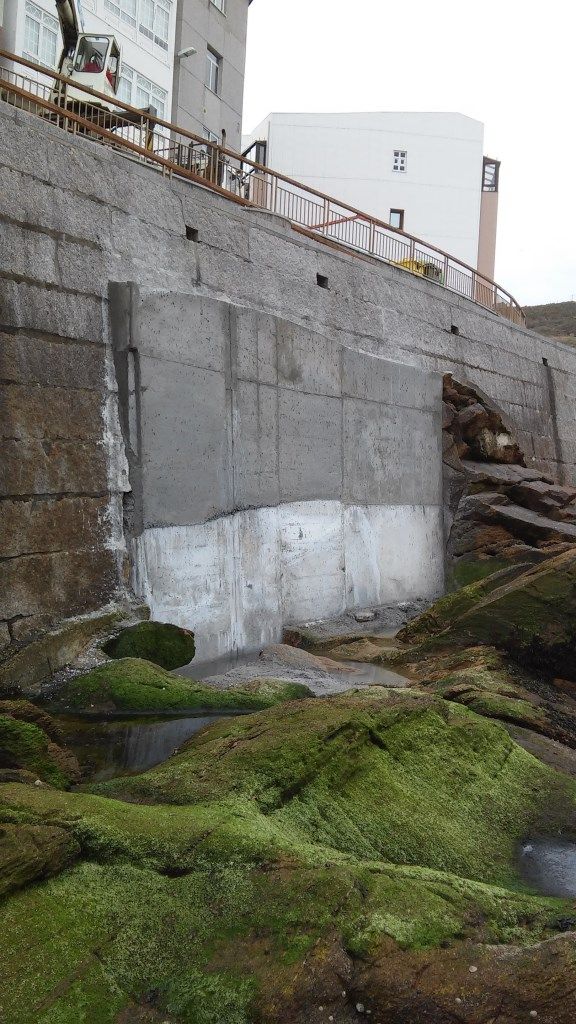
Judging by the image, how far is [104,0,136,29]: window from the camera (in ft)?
78.0

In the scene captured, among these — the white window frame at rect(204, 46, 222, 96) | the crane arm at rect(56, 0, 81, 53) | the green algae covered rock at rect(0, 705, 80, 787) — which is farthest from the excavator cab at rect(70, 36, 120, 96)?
the green algae covered rock at rect(0, 705, 80, 787)

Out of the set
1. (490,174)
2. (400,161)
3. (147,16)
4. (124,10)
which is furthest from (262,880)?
(490,174)

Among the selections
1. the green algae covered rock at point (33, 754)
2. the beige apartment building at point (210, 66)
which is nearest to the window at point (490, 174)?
the beige apartment building at point (210, 66)

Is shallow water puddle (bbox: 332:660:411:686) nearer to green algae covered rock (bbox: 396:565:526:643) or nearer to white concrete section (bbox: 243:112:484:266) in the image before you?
green algae covered rock (bbox: 396:565:526:643)

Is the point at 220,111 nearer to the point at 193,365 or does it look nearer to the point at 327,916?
the point at 193,365

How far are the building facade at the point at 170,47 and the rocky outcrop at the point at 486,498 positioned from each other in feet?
45.2

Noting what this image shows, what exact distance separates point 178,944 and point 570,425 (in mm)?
20398

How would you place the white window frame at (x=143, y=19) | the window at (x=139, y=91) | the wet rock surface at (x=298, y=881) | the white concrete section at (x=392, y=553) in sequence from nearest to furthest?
the wet rock surface at (x=298, y=881) → the white concrete section at (x=392, y=553) → the white window frame at (x=143, y=19) → the window at (x=139, y=91)

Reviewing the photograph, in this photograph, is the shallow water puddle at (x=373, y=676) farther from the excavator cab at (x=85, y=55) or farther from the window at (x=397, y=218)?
the window at (x=397, y=218)

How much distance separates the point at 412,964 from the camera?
318cm

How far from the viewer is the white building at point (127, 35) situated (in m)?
20.4

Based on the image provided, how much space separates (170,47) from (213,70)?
3413 mm

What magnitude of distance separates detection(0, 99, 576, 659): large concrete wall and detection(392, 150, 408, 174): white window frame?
32901 mm

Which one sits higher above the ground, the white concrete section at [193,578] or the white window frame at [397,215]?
the white window frame at [397,215]
